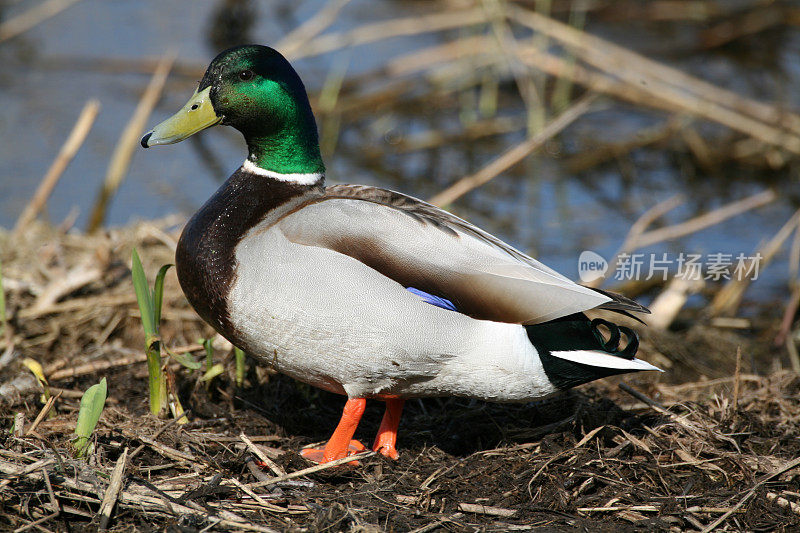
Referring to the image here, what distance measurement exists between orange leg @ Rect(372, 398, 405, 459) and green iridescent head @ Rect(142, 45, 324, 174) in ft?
3.54

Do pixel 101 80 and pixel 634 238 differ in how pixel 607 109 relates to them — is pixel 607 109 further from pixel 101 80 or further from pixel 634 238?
pixel 101 80

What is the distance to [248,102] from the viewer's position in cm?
332

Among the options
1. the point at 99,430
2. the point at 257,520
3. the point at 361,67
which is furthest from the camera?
the point at 361,67

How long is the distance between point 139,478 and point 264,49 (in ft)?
5.16

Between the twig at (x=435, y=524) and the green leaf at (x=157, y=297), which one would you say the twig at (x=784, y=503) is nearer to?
the twig at (x=435, y=524)

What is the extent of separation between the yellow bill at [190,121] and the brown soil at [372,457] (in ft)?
3.56

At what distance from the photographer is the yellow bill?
10.8ft

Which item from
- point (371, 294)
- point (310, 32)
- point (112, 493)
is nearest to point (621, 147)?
point (310, 32)

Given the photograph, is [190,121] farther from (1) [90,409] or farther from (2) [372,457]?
(2) [372,457]

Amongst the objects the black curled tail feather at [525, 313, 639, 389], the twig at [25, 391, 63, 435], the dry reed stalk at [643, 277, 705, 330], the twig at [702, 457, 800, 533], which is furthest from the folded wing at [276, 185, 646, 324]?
the dry reed stalk at [643, 277, 705, 330]

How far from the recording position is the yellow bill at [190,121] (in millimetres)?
3297

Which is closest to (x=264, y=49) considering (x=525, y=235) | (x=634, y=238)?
(x=634, y=238)

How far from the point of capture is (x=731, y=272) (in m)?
5.79

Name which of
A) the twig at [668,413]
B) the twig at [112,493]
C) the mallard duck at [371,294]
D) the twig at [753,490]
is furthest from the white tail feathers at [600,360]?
the twig at [112,493]
